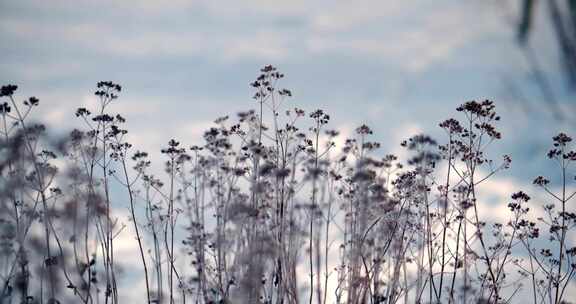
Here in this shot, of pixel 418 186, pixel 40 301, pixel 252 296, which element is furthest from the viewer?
pixel 418 186

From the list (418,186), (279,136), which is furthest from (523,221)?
(279,136)

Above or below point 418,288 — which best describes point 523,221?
above

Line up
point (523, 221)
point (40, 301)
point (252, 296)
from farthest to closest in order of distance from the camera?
point (523, 221) → point (40, 301) → point (252, 296)

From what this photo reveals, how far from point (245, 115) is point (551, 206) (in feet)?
12.9

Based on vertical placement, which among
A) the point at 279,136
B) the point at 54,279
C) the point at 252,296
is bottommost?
the point at 252,296

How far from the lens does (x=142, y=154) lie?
7.95 m

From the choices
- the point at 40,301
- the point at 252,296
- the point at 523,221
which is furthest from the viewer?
the point at 523,221

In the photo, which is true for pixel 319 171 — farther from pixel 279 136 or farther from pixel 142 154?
pixel 142 154

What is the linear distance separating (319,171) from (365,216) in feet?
2.36

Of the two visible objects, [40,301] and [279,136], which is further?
[279,136]

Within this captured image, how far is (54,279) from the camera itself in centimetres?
642

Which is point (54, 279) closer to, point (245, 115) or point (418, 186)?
point (245, 115)

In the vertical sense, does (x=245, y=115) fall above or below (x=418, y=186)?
above

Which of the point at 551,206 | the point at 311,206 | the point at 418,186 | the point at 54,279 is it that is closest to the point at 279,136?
the point at 311,206
